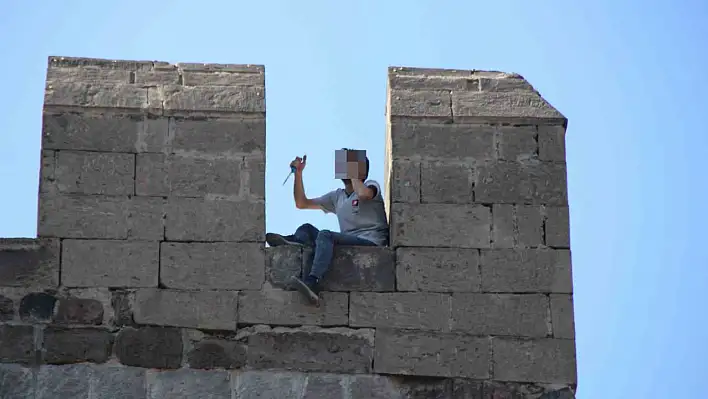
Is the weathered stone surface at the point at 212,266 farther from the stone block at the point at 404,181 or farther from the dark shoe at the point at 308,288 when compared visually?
the stone block at the point at 404,181

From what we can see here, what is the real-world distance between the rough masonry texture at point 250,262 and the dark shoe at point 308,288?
69 mm

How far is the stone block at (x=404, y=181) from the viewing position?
43.3ft

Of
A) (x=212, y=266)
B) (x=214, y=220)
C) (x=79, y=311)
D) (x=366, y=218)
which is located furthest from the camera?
(x=366, y=218)

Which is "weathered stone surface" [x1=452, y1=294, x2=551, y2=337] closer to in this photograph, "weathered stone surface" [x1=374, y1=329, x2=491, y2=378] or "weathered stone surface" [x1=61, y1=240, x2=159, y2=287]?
"weathered stone surface" [x1=374, y1=329, x2=491, y2=378]

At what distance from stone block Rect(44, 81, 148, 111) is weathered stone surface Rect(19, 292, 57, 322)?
1160 mm

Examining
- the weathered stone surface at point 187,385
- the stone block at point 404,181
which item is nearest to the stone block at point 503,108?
the stone block at point 404,181

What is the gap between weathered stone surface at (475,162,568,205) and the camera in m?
13.3

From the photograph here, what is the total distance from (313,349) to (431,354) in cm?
69

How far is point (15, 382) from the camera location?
12617 mm

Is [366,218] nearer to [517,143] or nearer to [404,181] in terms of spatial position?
[404,181]

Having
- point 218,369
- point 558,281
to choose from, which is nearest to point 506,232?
point 558,281

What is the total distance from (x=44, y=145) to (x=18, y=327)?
3.67 ft

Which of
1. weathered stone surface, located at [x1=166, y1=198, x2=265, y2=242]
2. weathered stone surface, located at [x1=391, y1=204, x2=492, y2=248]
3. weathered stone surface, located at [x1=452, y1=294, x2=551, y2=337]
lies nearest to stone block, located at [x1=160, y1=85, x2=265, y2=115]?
weathered stone surface, located at [x1=166, y1=198, x2=265, y2=242]

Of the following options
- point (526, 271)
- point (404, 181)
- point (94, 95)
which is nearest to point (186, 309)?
point (94, 95)
